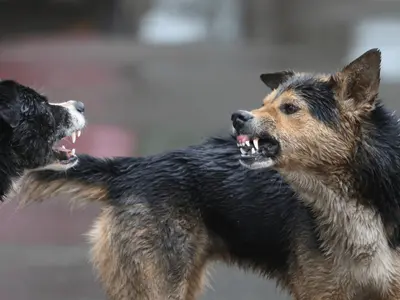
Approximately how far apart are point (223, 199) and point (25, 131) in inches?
45.8

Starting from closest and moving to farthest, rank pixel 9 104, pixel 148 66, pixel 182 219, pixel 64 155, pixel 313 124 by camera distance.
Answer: pixel 313 124 → pixel 9 104 → pixel 182 219 → pixel 64 155 → pixel 148 66

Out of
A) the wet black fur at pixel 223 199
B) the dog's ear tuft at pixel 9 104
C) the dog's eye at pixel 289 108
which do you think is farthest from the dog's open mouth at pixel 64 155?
the dog's eye at pixel 289 108

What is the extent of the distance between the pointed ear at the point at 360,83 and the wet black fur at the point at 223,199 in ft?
2.23

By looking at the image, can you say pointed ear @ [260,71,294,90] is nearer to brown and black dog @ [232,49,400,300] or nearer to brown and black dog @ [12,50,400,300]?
brown and black dog @ [12,50,400,300]

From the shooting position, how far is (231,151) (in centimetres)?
532

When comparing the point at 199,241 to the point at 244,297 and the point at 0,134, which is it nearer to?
the point at 0,134

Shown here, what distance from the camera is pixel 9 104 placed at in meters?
4.96

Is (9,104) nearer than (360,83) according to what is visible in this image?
No

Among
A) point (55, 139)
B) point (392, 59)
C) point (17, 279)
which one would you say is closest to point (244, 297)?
point (17, 279)

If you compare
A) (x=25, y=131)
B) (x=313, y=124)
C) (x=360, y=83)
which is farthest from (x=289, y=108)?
Answer: (x=25, y=131)

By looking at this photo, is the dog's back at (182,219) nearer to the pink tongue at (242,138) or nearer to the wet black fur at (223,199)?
the wet black fur at (223,199)

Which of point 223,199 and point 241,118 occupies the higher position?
point 241,118

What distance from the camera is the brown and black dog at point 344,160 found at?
4684 mm

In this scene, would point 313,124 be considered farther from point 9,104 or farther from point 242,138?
point 9,104
